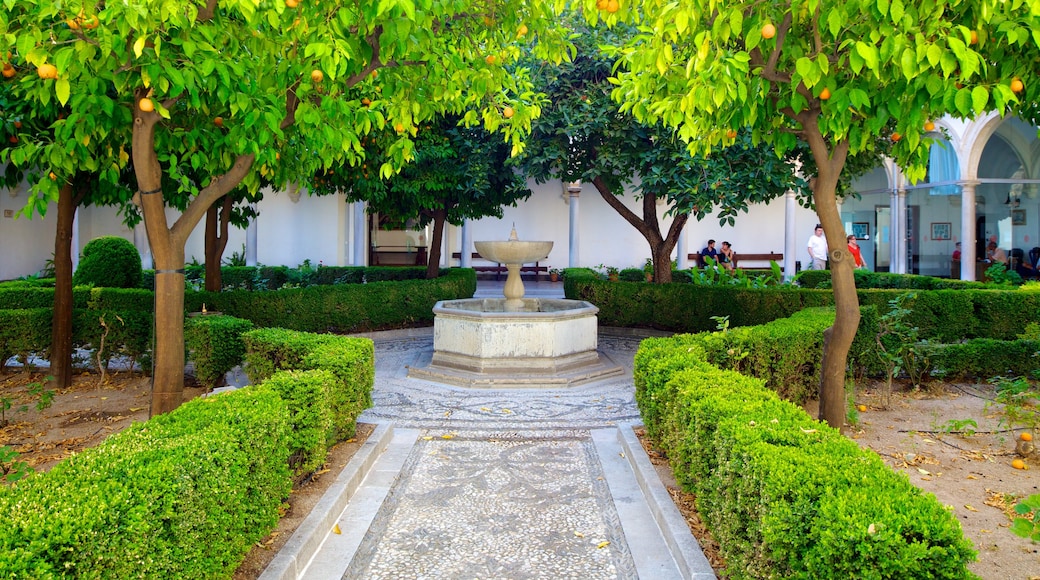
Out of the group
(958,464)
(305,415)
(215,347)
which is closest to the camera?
(305,415)

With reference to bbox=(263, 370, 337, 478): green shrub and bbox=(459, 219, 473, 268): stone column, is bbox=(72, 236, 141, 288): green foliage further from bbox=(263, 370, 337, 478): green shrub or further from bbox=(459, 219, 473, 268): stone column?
bbox=(459, 219, 473, 268): stone column

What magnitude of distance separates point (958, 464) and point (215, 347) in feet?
19.2

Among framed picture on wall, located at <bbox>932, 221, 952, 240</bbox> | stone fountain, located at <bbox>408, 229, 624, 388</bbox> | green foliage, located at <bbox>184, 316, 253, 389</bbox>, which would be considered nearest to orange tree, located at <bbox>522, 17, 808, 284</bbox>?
stone fountain, located at <bbox>408, 229, 624, 388</bbox>

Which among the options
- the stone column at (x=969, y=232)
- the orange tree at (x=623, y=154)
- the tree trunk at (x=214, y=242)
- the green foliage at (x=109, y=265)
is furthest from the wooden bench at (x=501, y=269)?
the green foliage at (x=109, y=265)

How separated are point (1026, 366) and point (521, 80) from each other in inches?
236

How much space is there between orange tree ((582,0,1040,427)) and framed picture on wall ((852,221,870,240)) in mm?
17155

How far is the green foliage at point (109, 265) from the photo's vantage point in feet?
31.1

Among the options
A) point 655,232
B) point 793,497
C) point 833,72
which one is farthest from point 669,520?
point 655,232

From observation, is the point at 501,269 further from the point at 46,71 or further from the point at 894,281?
the point at 46,71

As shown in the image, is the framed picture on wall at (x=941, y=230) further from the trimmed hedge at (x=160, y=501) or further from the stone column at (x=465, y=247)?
the trimmed hedge at (x=160, y=501)

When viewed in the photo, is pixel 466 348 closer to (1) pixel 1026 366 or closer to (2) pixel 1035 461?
(2) pixel 1035 461

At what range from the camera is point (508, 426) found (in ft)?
19.0

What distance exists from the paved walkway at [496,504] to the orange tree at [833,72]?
6.18ft

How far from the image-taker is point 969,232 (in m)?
15.9
